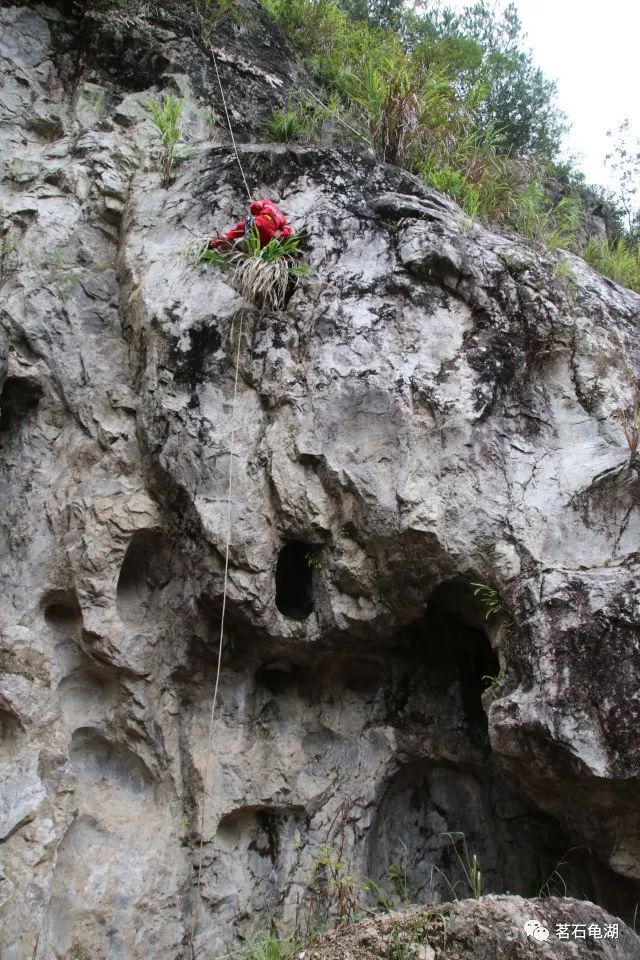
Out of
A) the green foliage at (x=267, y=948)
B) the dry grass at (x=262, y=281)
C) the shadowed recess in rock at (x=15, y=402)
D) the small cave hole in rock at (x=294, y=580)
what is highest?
the dry grass at (x=262, y=281)

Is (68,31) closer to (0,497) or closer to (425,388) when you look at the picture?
(0,497)

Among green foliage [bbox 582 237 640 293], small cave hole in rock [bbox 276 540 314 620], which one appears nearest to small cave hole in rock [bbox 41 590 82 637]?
small cave hole in rock [bbox 276 540 314 620]

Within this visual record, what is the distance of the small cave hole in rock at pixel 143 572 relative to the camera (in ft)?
17.1

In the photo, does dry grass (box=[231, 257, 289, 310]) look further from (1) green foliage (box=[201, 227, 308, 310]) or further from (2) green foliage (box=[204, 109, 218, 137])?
(2) green foliage (box=[204, 109, 218, 137])

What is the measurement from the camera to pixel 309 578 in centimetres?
528

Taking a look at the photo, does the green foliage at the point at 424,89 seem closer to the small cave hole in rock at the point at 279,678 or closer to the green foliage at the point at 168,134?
the green foliage at the point at 168,134

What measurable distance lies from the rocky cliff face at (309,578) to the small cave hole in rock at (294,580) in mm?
16

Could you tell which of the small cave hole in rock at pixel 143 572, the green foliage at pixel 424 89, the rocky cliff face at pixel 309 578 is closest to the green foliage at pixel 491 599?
the rocky cliff face at pixel 309 578

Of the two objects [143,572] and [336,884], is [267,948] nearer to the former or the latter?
[336,884]

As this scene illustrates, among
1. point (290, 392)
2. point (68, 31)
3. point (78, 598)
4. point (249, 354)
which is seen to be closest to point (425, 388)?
point (290, 392)

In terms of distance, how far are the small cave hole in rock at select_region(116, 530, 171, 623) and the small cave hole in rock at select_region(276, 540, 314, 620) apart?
772 millimetres

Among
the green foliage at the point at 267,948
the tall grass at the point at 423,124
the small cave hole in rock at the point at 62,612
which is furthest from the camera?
the tall grass at the point at 423,124

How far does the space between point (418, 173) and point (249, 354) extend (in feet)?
9.29

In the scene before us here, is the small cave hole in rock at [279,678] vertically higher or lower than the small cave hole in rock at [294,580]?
lower
